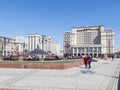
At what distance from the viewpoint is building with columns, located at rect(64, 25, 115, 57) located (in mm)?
134900

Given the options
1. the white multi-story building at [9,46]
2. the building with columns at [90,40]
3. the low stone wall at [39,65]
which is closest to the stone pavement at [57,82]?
the low stone wall at [39,65]

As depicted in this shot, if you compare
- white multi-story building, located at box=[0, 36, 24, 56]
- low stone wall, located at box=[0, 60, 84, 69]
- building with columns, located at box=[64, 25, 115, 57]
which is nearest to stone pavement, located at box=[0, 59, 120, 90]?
low stone wall, located at box=[0, 60, 84, 69]

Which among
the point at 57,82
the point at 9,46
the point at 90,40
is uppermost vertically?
the point at 90,40

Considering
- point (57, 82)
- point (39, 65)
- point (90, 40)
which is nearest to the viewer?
point (57, 82)

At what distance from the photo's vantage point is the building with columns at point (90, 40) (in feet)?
443

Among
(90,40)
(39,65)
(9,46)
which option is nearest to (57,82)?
(39,65)

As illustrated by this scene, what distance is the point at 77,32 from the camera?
158000 millimetres

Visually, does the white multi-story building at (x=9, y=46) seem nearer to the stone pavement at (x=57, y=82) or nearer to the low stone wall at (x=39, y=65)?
the low stone wall at (x=39, y=65)

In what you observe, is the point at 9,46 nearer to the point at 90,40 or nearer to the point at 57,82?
the point at 90,40

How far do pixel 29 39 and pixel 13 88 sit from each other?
15372 cm

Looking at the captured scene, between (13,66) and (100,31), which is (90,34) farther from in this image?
(13,66)

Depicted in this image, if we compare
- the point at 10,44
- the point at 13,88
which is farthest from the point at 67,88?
the point at 10,44

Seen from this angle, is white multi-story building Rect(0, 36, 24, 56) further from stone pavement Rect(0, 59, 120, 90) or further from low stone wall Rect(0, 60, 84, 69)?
stone pavement Rect(0, 59, 120, 90)

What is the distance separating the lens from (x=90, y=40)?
153875 millimetres
